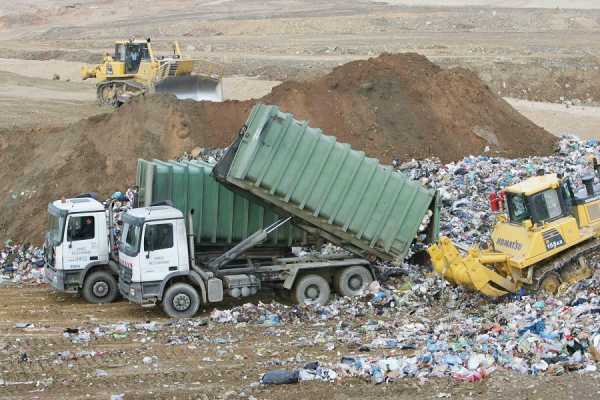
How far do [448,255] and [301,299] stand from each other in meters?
2.68

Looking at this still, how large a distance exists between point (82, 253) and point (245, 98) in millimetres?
24156

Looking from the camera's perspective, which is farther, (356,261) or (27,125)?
(27,125)

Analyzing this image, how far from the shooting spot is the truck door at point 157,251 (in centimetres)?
1559

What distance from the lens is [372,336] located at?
45.5 ft

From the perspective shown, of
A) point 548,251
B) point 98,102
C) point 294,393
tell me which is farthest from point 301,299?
point 98,102

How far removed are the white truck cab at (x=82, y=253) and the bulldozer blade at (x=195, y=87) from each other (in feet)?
55.3

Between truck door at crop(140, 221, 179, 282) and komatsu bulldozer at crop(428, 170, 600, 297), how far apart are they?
4.15m

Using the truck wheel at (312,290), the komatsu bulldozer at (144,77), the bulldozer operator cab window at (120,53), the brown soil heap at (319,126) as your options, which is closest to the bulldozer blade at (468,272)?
the truck wheel at (312,290)

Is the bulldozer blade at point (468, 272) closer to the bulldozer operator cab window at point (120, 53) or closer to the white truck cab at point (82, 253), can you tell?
the white truck cab at point (82, 253)

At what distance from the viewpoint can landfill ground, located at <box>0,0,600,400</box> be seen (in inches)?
455

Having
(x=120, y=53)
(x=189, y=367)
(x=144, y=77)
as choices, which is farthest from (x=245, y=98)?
(x=189, y=367)

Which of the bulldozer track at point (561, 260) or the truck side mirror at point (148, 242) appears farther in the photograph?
the truck side mirror at point (148, 242)

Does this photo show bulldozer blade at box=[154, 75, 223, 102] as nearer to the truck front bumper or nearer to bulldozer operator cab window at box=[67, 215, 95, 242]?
bulldozer operator cab window at box=[67, 215, 95, 242]

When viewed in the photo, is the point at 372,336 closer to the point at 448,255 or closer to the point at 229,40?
the point at 448,255
